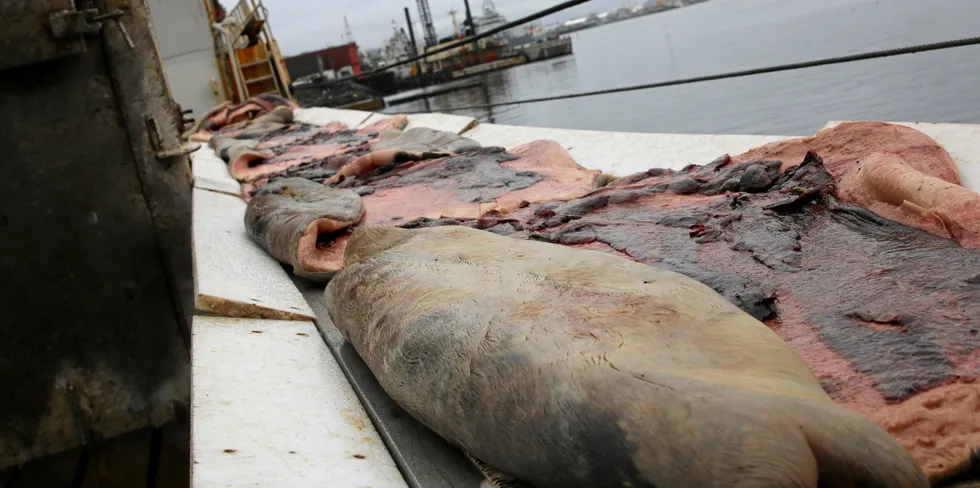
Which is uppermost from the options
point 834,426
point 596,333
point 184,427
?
point 596,333

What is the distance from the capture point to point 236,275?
10.7 feet

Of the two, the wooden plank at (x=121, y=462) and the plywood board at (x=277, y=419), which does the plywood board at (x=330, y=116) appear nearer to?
the wooden plank at (x=121, y=462)

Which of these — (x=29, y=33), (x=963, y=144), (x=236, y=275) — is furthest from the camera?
(x=29, y=33)

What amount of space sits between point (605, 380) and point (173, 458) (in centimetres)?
482

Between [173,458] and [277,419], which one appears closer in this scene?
[277,419]

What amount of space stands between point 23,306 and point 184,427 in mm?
1437

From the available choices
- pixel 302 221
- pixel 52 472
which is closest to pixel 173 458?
pixel 52 472

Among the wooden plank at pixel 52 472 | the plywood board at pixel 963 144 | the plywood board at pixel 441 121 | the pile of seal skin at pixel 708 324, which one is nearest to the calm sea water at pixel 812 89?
the plywood board at pixel 441 121

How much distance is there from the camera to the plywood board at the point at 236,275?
276 centimetres

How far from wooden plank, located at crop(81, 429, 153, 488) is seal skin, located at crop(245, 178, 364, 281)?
2217 mm

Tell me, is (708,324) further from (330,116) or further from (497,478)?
(330,116)

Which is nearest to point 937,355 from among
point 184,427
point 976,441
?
point 976,441

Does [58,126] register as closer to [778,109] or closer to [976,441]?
[976,441]

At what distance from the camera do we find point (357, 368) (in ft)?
7.42
